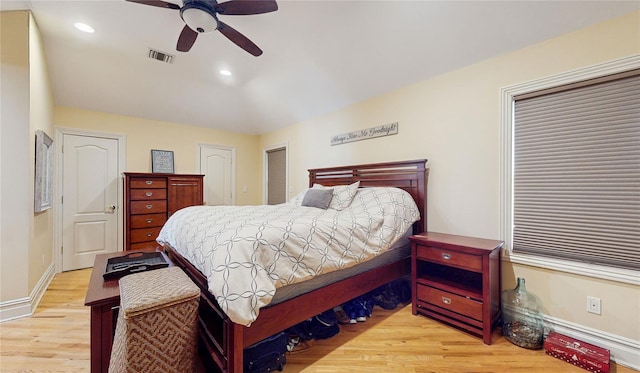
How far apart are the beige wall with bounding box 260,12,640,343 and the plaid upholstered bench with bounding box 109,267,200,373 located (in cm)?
245

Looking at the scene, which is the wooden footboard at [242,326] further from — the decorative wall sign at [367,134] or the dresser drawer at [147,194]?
the dresser drawer at [147,194]

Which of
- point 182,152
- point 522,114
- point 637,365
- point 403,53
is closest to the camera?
point 637,365

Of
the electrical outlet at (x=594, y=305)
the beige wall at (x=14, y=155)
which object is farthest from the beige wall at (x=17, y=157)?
the electrical outlet at (x=594, y=305)

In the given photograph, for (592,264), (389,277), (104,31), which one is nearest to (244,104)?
(104,31)

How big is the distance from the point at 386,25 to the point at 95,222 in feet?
15.7

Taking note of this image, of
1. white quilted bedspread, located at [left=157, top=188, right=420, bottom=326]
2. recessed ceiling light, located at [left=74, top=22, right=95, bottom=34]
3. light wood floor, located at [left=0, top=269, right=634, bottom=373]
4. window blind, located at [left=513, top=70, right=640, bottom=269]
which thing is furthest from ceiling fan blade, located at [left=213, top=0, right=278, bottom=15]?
light wood floor, located at [left=0, top=269, right=634, bottom=373]

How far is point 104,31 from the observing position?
2.67 m

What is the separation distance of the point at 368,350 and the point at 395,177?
1859 mm

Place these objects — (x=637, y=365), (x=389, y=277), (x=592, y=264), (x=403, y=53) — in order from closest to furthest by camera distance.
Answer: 1. (x=637, y=365)
2. (x=592, y=264)
3. (x=389, y=277)
4. (x=403, y=53)

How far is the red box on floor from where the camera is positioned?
1.64 metres

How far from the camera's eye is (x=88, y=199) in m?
3.81

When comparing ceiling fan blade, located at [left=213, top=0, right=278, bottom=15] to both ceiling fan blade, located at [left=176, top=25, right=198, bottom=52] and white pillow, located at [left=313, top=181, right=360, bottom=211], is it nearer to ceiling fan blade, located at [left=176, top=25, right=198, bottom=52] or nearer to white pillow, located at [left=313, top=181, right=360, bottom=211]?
ceiling fan blade, located at [left=176, top=25, right=198, bottom=52]

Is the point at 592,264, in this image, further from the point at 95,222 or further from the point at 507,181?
the point at 95,222

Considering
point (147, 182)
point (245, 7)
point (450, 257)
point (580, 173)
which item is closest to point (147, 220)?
point (147, 182)
